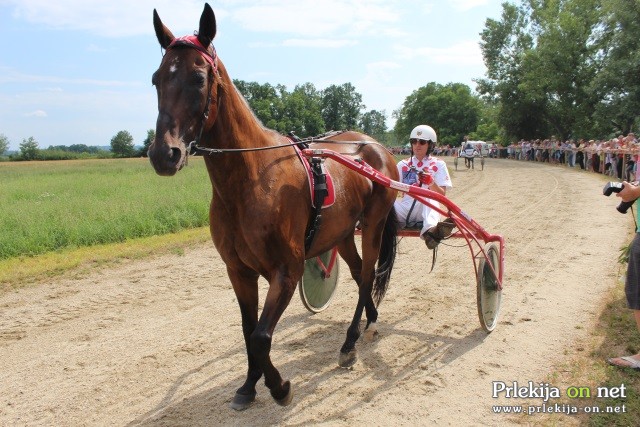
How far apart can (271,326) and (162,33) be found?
71.2 inches

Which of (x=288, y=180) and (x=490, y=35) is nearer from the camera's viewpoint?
(x=288, y=180)

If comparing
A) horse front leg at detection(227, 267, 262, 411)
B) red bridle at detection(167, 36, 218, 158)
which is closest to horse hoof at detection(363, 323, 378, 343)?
horse front leg at detection(227, 267, 262, 411)

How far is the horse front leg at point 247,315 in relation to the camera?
3.63 metres

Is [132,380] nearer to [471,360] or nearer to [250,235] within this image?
[250,235]

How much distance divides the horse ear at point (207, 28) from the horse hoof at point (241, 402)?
2.24m

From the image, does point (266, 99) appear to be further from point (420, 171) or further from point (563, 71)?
point (420, 171)

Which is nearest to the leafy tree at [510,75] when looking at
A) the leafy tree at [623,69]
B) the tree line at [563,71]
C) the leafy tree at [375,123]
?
the tree line at [563,71]

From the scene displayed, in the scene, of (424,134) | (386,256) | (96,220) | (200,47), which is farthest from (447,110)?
(200,47)

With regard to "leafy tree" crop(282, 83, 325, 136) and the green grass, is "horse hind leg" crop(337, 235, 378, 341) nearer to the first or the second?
the green grass

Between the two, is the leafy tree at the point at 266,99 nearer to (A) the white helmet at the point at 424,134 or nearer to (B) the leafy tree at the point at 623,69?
(B) the leafy tree at the point at 623,69

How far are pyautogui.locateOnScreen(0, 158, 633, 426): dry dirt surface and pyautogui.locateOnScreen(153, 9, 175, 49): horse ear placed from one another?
2.31m

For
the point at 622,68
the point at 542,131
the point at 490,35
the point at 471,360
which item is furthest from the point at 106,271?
the point at 490,35

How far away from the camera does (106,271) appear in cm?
739

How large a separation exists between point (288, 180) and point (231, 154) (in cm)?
44
